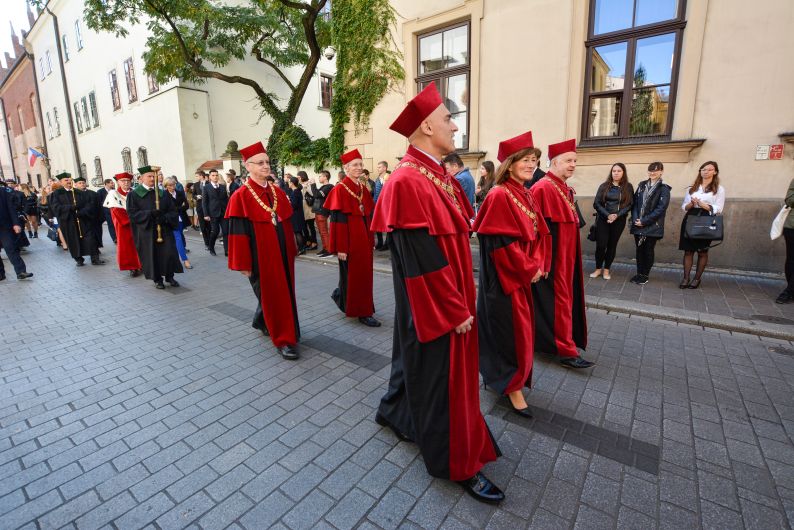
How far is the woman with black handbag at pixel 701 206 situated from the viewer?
585 centimetres

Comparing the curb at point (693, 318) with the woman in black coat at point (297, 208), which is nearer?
the curb at point (693, 318)

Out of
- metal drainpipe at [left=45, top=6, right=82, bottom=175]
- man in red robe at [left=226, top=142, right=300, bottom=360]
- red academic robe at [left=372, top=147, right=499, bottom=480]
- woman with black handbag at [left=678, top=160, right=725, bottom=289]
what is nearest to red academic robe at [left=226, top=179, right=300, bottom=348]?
man in red robe at [left=226, top=142, right=300, bottom=360]

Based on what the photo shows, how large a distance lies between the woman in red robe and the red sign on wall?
5.82m

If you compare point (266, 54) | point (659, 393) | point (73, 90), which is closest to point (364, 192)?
point (659, 393)

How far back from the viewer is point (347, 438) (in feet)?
9.10

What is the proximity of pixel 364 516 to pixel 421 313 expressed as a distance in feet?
3.71

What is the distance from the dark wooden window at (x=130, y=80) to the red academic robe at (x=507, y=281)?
23.8 m

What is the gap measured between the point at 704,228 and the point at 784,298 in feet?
4.24

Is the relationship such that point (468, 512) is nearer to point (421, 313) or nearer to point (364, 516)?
point (364, 516)

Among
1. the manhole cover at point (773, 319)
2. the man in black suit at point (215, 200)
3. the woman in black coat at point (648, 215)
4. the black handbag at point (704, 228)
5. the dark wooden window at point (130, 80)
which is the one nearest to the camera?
the manhole cover at point (773, 319)

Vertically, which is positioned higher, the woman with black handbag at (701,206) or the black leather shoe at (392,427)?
the woman with black handbag at (701,206)

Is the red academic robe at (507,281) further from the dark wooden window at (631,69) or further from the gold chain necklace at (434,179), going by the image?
the dark wooden window at (631,69)

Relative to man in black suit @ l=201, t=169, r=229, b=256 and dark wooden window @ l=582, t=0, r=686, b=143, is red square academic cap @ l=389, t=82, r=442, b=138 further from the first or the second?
man in black suit @ l=201, t=169, r=229, b=256

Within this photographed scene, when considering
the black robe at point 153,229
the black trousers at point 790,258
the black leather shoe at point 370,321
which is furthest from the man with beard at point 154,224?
the black trousers at point 790,258
